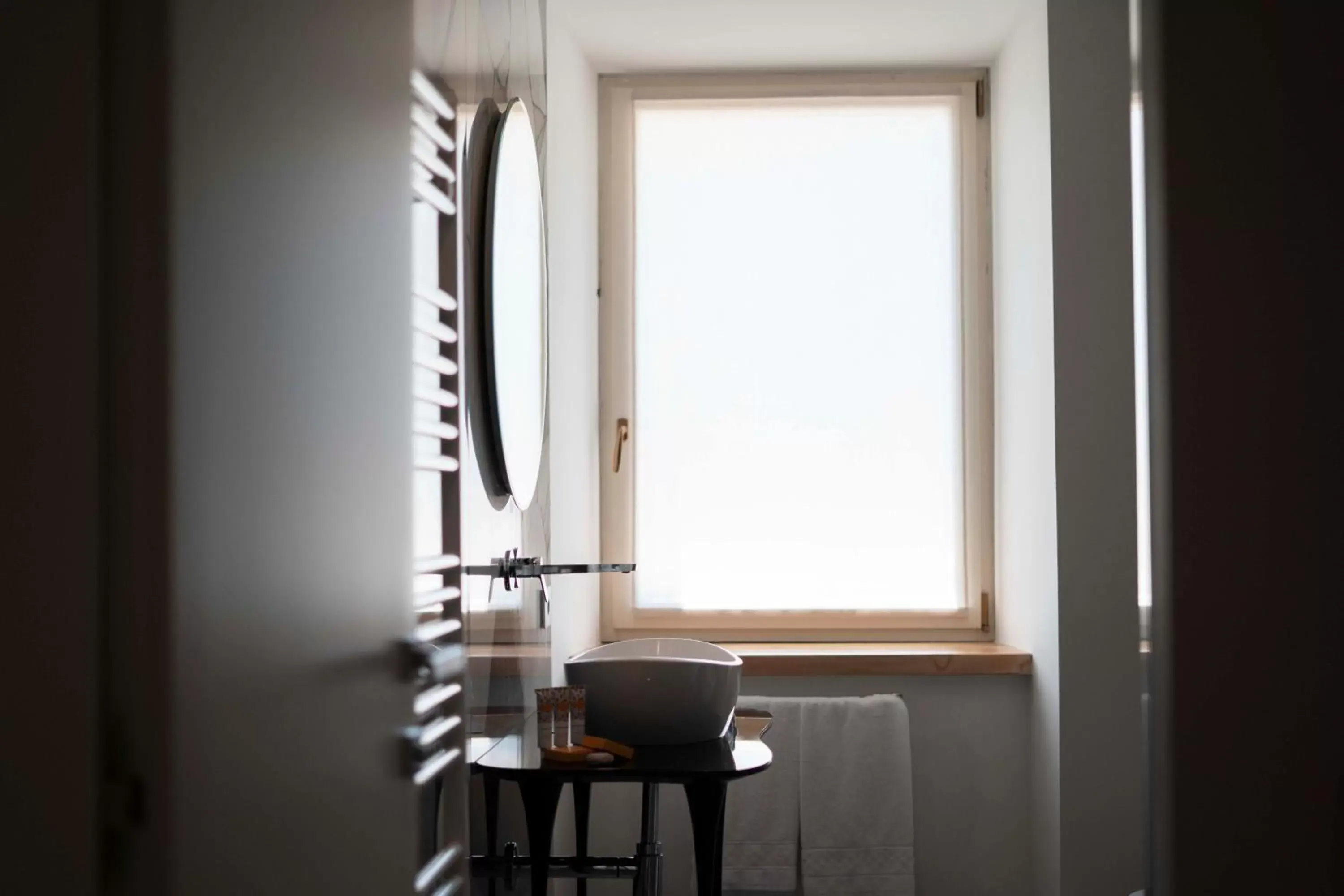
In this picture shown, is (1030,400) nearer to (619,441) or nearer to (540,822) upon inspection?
(619,441)

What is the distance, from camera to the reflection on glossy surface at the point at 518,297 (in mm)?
1723

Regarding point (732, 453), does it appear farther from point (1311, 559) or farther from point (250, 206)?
point (250, 206)

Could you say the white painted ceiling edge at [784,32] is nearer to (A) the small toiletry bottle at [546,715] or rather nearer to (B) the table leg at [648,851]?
(A) the small toiletry bottle at [546,715]

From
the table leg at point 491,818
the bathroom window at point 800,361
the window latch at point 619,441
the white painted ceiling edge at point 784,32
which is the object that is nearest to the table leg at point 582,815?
the table leg at point 491,818

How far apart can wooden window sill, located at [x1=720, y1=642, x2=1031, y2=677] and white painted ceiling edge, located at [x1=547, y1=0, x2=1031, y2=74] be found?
148 cm

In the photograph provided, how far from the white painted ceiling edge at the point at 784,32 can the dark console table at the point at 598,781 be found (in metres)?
1.65

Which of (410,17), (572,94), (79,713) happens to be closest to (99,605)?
(79,713)

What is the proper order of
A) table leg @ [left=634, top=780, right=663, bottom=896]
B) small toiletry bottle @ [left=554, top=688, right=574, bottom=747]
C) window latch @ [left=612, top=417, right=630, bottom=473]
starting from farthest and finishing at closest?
window latch @ [left=612, top=417, right=630, bottom=473] → table leg @ [left=634, top=780, right=663, bottom=896] → small toiletry bottle @ [left=554, top=688, right=574, bottom=747]

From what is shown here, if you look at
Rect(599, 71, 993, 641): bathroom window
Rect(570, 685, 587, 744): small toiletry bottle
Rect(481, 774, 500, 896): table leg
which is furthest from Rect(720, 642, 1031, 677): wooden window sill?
Rect(481, 774, 500, 896): table leg

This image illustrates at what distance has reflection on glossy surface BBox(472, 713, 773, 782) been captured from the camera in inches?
65.2

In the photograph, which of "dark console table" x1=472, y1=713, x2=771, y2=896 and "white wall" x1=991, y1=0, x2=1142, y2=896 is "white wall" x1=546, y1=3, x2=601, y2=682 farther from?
"white wall" x1=991, y1=0, x2=1142, y2=896

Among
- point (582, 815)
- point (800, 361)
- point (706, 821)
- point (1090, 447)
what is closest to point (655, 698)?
point (706, 821)

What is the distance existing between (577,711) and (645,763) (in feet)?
0.59

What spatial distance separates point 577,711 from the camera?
1867 millimetres
